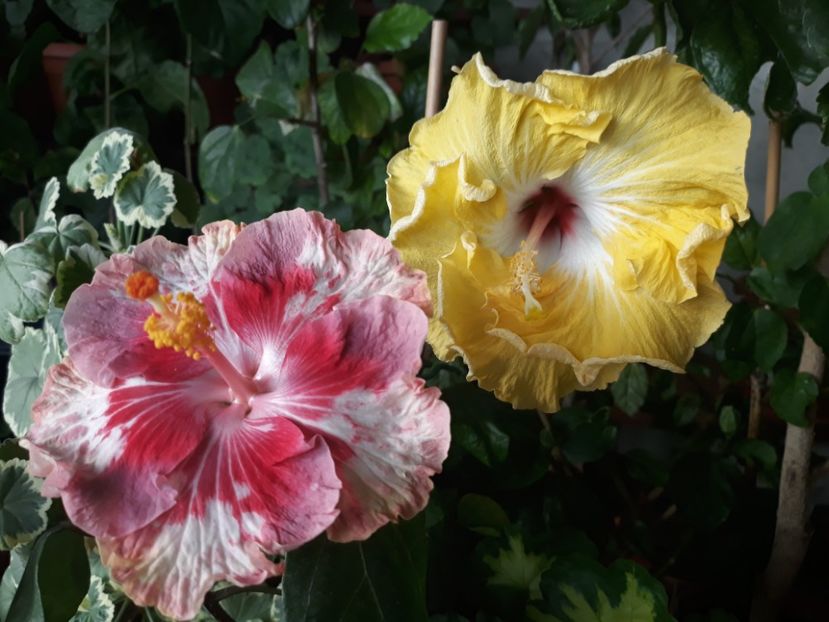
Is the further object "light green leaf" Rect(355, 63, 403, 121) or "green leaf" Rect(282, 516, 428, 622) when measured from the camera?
"light green leaf" Rect(355, 63, 403, 121)

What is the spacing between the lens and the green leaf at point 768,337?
0.88 m

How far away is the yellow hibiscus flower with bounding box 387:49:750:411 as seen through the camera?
19.9 inches

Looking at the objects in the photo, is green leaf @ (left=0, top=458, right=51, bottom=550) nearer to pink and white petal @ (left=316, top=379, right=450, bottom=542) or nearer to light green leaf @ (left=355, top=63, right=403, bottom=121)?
pink and white petal @ (left=316, top=379, right=450, bottom=542)

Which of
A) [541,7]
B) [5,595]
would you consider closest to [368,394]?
[5,595]

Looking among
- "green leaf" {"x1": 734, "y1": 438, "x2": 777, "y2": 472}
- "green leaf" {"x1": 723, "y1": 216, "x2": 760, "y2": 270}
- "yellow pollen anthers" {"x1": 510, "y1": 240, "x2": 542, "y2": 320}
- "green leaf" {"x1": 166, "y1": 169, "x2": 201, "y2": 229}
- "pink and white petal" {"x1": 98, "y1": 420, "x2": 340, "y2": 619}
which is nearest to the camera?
"pink and white petal" {"x1": 98, "y1": 420, "x2": 340, "y2": 619}

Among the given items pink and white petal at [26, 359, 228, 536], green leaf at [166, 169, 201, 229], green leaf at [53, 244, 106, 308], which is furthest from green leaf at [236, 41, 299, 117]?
pink and white petal at [26, 359, 228, 536]

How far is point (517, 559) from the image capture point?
0.83 meters

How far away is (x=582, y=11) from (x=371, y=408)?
39 centimetres

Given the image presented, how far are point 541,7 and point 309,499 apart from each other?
115 centimetres

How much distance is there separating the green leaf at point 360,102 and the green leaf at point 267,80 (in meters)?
0.15

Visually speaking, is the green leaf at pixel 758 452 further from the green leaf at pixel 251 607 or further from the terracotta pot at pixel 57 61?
the terracotta pot at pixel 57 61

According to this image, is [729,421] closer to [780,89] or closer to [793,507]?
[793,507]

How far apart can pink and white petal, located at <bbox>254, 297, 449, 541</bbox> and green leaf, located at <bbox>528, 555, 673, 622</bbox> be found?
1.17 ft

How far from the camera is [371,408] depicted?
1.56 feet
